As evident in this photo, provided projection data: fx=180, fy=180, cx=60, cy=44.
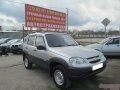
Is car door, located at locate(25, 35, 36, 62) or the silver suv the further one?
car door, located at locate(25, 35, 36, 62)

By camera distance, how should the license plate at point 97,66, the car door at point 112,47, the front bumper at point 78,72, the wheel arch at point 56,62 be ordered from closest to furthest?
the front bumper at point 78,72 < the wheel arch at point 56,62 < the license plate at point 97,66 < the car door at point 112,47

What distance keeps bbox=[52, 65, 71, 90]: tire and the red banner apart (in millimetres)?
14964

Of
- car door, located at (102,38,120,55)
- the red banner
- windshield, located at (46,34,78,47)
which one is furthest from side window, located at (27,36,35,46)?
the red banner

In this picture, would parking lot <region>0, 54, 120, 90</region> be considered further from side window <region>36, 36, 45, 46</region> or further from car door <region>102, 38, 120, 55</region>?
car door <region>102, 38, 120, 55</region>

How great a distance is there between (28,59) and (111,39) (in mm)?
5552

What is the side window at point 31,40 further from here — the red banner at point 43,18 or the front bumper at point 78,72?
the red banner at point 43,18

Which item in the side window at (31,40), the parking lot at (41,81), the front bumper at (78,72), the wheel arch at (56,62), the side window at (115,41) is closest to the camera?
the front bumper at (78,72)

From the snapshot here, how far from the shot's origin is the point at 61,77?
5.57 m

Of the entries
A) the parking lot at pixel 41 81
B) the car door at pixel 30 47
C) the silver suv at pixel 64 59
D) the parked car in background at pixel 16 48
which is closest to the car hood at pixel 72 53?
the silver suv at pixel 64 59

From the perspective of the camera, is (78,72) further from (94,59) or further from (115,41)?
(115,41)

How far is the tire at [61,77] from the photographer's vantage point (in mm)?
5312

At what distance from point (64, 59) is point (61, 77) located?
641mm

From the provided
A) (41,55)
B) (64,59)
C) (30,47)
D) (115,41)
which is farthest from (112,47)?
(64,59)

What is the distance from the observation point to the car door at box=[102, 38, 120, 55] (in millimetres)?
10841
